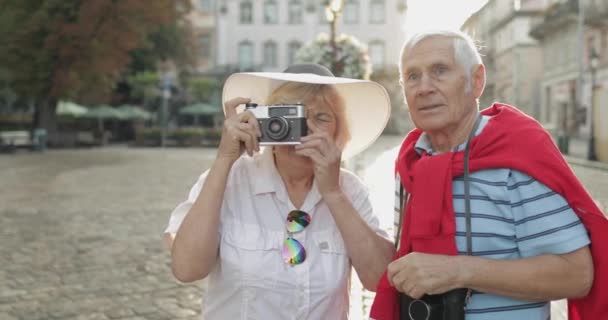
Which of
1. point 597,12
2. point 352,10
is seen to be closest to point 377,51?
point 352,10

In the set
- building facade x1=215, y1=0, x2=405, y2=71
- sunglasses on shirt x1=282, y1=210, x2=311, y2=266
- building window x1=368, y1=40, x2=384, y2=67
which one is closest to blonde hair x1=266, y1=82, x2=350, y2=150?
sunglasses on shirt x1=282, y1=210, x2=311, y2=266

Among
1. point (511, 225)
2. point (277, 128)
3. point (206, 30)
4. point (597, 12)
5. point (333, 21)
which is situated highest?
point (206, 30)

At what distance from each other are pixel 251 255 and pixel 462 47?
981mm

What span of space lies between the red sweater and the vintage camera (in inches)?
16.5

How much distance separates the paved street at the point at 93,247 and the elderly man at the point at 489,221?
2.51ft

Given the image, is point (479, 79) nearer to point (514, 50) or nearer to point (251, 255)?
point (251, 255)

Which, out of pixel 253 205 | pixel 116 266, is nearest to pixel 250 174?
pixel 253 205

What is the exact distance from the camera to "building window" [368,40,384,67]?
53.8 m

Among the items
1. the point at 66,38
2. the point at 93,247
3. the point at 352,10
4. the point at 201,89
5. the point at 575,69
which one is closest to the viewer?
the point at 575,69

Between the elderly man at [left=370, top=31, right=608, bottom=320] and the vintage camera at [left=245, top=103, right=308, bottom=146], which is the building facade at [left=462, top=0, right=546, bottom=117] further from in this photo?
the vintage camera at [left=245, top=103, right=308, bottom=146]

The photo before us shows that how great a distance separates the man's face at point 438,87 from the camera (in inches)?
75.6

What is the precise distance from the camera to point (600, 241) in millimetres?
1759

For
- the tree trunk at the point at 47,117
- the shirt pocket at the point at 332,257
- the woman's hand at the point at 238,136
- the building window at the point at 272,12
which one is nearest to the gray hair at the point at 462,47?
the woman's hand at the point at 238,136

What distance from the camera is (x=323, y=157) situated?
2105 mm
